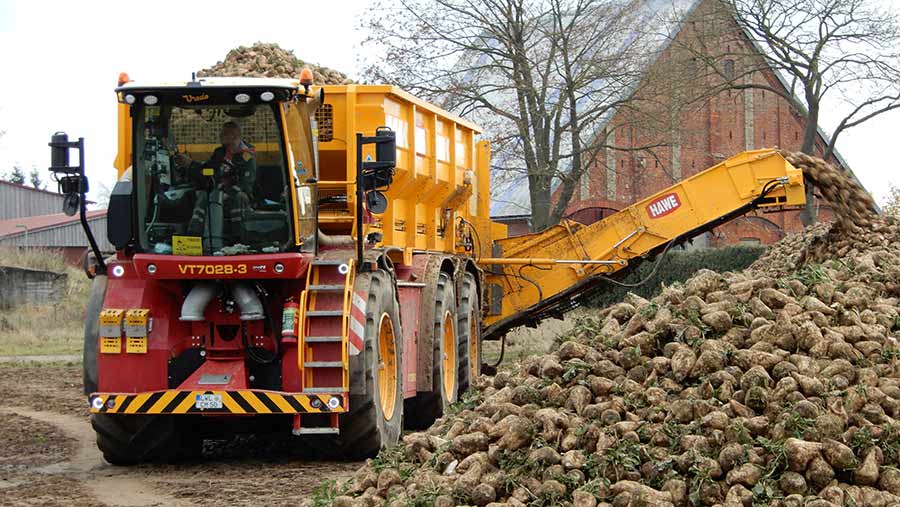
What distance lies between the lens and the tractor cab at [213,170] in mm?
10023

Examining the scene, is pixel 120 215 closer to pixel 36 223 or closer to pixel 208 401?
pixel 208 401

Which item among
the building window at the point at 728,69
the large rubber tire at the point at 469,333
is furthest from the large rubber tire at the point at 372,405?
the building window at the point at 728,69

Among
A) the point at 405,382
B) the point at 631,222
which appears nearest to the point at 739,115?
the point at 631,222

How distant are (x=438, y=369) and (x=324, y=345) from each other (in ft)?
10.3

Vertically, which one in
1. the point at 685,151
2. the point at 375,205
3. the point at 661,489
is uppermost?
the point at 685,151

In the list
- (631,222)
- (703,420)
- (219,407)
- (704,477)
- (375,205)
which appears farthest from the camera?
(631,222)

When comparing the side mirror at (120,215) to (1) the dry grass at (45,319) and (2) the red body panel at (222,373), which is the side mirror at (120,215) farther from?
(1) the dry grass at (45,319)

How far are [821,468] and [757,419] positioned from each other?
0.52m

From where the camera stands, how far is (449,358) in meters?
13.9

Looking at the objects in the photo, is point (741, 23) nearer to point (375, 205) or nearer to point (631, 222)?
point (631, 222)

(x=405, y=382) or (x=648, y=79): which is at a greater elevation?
(x=648, y=79)

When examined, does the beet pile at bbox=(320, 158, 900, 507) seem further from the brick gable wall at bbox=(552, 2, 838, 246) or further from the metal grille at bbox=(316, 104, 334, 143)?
the brick gable wall at bbox=(552, 2, 838, 246)

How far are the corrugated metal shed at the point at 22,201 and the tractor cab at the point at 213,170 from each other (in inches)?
2098

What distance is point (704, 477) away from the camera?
681 cm
